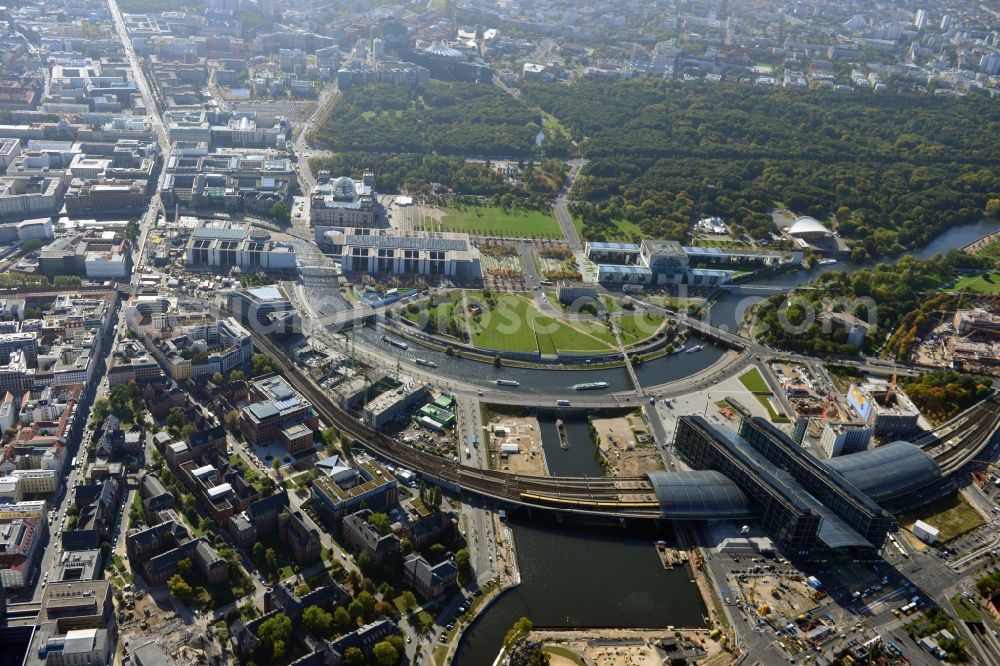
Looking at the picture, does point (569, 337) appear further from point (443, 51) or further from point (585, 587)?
point (443, 51)

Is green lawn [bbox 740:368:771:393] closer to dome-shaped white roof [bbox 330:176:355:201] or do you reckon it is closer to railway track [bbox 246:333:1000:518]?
railway track [bbox 246:333:1000:518]

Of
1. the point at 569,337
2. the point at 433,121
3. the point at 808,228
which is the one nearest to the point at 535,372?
the point at 569,337

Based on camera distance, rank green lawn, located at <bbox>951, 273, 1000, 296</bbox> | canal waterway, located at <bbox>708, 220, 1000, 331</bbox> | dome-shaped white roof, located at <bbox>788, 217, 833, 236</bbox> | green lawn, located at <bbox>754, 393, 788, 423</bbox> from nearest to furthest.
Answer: green lawn, located at <bbox>754, 393, 788, 423</bbox> → canal waterway, located at <bbox>708, 220, 1000, 331</bbox> → green lawn, located at <bbox>951, 273, 1000, 296</bbox> → dome-shaped white roof, located at <bbox>788, 217, 833, 236</bbox>

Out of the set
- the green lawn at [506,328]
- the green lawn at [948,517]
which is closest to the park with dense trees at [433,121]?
the green lawn at [506,328]

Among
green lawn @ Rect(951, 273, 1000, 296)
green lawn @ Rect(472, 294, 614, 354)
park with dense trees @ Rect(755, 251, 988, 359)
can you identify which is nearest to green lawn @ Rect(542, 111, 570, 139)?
park with dense trees @ Rect(755, 251, 988, 359)

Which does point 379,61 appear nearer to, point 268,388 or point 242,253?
point 242,253

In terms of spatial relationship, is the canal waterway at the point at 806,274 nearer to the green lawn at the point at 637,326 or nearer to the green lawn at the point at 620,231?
the green lawn at the point at 637,326
